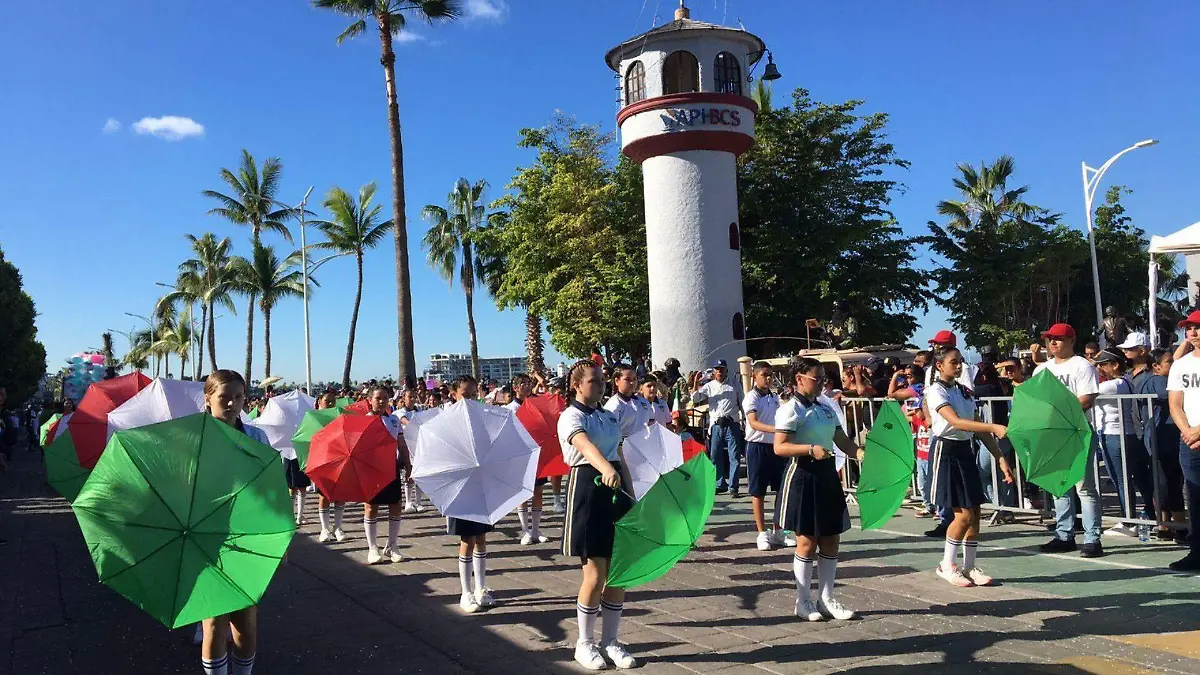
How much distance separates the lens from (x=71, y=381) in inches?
2366

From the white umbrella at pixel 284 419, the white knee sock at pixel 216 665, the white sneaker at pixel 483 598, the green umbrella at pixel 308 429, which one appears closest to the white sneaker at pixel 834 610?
the white sneaker at pixel 483 598

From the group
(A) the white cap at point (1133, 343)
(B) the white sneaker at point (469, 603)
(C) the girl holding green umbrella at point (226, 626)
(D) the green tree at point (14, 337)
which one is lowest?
(B) the white sneaker at point (469, 603)

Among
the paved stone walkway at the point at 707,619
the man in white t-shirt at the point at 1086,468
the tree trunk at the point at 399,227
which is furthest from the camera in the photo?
the tree trunk at the point at 399,227

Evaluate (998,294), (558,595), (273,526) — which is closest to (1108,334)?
(558,595)

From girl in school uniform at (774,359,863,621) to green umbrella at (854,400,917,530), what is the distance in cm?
26

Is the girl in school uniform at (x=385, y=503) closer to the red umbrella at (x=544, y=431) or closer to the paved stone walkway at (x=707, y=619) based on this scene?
the paved stone walkway at (x=707, y=619)

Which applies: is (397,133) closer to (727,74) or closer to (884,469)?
(727,74)

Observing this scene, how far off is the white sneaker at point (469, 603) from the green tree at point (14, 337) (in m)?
34.4

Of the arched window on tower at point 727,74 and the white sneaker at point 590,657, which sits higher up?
the arched window on tower at point 727,74

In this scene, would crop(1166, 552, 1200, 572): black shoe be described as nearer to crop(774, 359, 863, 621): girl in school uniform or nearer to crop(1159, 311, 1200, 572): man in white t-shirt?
crop(1159, 311, 1200, 572): man in white t-shirt

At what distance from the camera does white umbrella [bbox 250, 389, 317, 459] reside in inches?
429

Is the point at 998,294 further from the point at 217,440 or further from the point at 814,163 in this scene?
the point at 217,440

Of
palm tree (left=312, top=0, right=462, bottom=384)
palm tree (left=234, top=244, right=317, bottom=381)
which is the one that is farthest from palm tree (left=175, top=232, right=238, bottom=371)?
palm tree (left=312, top=0, right=462, bottom=384)

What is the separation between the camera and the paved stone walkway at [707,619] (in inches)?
215
